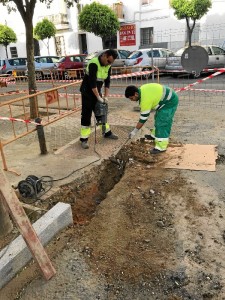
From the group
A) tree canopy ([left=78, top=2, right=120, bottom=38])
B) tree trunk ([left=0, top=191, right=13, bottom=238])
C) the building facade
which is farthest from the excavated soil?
tree canopy ([left=78, top=2, right=120, bottom=38])

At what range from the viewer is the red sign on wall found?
25906 millimetres

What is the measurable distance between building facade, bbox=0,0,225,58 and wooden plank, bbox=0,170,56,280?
1591 cm

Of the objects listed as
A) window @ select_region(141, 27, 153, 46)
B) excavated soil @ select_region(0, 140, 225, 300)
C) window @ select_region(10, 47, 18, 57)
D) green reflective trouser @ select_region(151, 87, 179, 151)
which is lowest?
excavated soil @ select_region(0, 140, 225, 300)

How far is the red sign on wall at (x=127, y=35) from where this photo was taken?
25.9 metres

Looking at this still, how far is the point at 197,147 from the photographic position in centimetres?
567

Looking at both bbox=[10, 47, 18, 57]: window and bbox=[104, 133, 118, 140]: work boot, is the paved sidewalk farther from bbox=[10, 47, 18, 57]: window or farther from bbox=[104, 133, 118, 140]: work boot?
bbox=[10, 47, 18, 57]: window

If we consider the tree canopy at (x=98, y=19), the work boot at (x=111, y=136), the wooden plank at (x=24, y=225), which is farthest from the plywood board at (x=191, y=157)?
the tree canopy at (x=98, y=19)

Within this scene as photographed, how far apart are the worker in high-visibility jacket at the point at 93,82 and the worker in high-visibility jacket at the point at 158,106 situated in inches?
30.2

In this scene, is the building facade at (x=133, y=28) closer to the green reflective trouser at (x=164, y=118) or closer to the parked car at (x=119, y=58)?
the parked car at (x=119, y=58)

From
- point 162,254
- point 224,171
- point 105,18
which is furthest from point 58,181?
point 105,18

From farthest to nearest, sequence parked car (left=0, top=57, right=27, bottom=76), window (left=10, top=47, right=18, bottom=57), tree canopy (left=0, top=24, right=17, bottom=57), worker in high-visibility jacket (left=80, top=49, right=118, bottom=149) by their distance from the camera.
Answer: window (left=10, top=47, right=18, bottom=57) < tree canopy (left=0, top=24, right=17, bottom=57) < parked car (left=0, top=57, right=27, bottom=76) < worker in high-visibility jacket (left=80, top=49, right=118, bottom=149)

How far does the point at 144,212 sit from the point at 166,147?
207cm

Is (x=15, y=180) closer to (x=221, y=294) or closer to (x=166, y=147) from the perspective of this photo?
(x=166, y=147)

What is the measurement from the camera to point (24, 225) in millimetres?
2666
